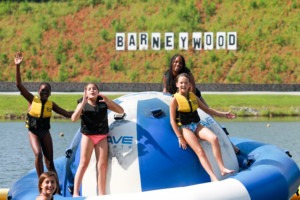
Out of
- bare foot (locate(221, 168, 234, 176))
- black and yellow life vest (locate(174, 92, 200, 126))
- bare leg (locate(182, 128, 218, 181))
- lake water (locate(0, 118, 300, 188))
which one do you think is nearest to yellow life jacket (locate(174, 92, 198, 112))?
black and yellow life vest (locate(174, 92, 200, 126))

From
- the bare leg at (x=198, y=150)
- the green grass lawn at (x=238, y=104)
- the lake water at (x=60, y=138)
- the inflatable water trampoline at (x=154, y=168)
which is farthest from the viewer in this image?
the green grass lawn at (x=238, y=104)

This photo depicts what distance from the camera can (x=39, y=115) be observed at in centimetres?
943

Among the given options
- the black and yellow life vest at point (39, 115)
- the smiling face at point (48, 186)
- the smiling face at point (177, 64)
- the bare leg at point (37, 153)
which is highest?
the smiling face at point (177, 64)

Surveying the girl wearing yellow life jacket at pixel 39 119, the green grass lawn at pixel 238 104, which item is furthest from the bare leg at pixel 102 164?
the green grass lawn at pixel 238 104

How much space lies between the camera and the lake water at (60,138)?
1664 cm

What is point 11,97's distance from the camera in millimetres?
38188

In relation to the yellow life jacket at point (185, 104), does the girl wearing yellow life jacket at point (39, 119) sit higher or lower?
lower

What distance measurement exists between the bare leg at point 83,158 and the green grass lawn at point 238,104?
26.6 meters

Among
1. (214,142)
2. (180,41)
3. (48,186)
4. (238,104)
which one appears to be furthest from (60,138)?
(180,41)

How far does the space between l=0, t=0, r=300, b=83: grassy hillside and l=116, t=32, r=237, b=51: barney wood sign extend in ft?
1.17

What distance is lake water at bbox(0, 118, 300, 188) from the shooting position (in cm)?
1664

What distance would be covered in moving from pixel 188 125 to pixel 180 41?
39.5 metres

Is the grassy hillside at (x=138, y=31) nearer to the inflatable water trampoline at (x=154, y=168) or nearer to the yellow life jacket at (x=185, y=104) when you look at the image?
the inflatable water trampoline at (x=154, y=168)

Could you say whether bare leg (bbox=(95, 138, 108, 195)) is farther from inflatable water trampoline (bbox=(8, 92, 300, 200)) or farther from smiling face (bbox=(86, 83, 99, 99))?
smiling face (bbox=(86, 83, 99, 99))
